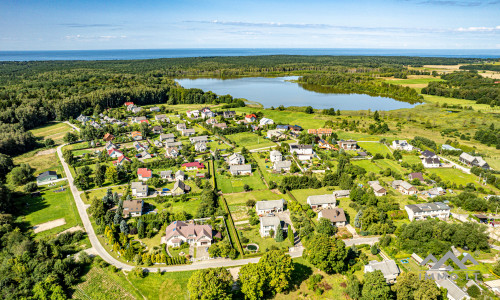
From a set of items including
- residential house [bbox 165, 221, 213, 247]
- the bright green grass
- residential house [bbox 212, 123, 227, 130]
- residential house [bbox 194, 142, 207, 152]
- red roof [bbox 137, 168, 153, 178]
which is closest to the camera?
residential house [bbox 165, 221, 213, 247]

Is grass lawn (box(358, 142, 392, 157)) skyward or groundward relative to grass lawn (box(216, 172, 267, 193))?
skyward

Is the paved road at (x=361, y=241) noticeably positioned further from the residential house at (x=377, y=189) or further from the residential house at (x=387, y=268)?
the residential house at (x=377, y=189)

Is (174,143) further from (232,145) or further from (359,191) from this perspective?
(359,191)

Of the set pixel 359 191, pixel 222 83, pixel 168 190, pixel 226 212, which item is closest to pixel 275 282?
pixel 226 212

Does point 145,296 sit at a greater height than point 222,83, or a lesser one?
lesser

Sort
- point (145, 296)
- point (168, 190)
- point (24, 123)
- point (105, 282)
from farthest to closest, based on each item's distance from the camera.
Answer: point (24, 123) < point (168, 190) < point (105, 282) < point (145, 296)

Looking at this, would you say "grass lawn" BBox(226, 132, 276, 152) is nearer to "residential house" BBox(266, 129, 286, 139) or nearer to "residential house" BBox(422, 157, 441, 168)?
"residential house" BBox(266, 129, 286, 139)

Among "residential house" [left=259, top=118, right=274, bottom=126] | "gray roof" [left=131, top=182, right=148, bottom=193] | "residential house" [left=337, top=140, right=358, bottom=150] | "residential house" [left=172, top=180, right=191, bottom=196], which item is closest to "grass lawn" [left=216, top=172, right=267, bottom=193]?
"residential house" [left=172, top=180, right=191, bottom=196]
